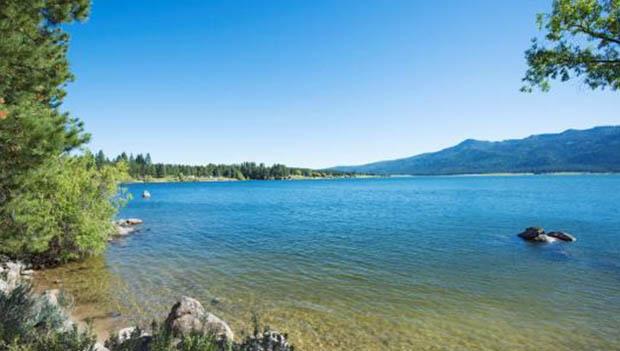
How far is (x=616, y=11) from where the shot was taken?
9906 millimetres

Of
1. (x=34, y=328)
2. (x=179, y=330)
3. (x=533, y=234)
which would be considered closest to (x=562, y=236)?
(x=533, y=234)

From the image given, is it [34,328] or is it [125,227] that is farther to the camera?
[125,227]

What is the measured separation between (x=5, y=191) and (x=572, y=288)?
25461mm

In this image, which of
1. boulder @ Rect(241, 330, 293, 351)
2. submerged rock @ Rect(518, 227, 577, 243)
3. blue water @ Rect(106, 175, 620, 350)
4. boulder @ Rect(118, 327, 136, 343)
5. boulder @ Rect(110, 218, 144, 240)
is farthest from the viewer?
boulder @ Rect(110, 218, 144, 240)

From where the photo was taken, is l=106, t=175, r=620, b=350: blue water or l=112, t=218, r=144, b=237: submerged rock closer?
l=106, t=175, r=620, b=350: blue water

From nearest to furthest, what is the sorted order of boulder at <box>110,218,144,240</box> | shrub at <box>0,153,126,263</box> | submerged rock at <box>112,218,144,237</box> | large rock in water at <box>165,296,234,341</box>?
large rock in water at <box>165,296,234,341</box>
shrub at <box>0,153,126,263</box>
submerged rock at <box>112,218,144,237</box>
boulder at <box>110,218,144,240</box>

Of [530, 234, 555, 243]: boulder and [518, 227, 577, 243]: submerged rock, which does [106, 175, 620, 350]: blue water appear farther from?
[518, 227, 577, 243]: submerged rock

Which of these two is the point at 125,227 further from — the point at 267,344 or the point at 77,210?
the point at 267,344

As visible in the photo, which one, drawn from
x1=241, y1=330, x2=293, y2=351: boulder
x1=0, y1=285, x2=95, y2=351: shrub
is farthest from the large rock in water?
x1=241, y1=330, x2=293, y2=351: boulder

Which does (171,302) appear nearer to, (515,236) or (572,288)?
(572,288)

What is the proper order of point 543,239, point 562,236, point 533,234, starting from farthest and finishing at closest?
1. point 562,236
2. point 533,234
3. point 543,239

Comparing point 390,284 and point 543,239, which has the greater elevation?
point 390,284

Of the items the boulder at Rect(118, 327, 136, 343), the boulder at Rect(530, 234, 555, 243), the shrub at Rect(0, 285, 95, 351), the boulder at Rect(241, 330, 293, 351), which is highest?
the shrub at Rect(0, 285, 95, 351)

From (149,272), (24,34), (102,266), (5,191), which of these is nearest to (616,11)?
(24,34)
